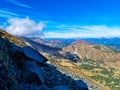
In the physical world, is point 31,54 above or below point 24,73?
above

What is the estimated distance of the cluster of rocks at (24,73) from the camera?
35.1 m

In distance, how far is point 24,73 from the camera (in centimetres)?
4622

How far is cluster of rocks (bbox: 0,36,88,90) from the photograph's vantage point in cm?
3506

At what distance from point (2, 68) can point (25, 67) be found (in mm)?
13053

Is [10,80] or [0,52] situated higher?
[0,52]

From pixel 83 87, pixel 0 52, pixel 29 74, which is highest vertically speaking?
pixel 0 52

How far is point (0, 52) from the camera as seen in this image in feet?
117

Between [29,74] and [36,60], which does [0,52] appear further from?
[36,60]

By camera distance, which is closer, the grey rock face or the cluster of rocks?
the cluster of rocks

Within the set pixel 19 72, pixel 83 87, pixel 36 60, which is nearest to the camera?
pixel 19 72

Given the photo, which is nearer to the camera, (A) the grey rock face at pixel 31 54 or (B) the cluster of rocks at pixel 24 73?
(B) the cluster of rocks at pixel 24 73

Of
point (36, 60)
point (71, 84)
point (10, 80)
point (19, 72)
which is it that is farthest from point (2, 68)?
Answer: point (71, 84)

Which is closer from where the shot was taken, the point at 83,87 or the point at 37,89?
the point at 37,89

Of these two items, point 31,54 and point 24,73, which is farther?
point 31,54
